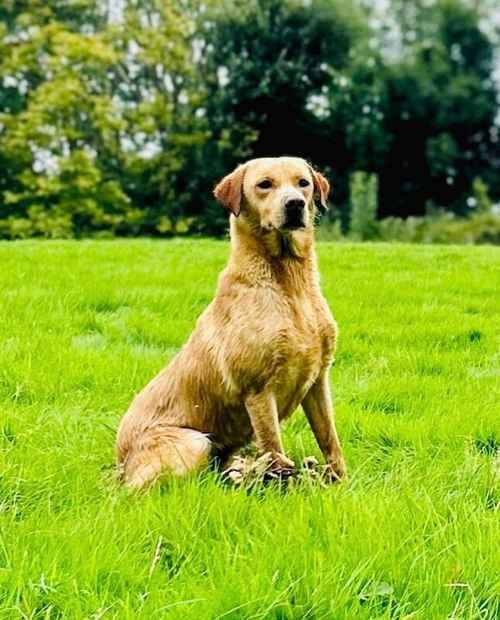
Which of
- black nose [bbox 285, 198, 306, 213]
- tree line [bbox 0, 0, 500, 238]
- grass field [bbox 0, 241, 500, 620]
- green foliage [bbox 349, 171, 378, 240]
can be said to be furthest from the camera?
tree line [bbox 0, 0, 500, 238]

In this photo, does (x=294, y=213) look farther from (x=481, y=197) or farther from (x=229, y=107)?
(x=481, y=197)

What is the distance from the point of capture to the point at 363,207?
25.2 meters

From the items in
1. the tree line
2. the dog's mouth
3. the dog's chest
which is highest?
the tree line

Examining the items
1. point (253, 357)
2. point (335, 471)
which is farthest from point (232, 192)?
point (335, 471)

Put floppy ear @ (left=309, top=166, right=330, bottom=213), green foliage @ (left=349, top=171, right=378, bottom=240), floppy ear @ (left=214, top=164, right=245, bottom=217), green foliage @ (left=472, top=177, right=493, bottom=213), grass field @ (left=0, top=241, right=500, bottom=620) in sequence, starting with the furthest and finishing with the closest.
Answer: green foliage @ (left=472, top=177, right=493, bottom=213) < green foliage @ (left=349, top=171, right=378, bottom=240) < floppy ear @ (left=309, top=166, right=330, bottom=213) < floppy ear @ (left=214, top=164, right=245, bottom=217) < grass field @ (left=0, top=241, right=500, bottom=620)

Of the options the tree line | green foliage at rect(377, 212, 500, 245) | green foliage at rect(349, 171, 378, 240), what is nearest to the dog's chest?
green foliage at rect(349, 171, 378, 240)

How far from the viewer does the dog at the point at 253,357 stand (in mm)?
3320

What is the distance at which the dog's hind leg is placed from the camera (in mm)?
3238

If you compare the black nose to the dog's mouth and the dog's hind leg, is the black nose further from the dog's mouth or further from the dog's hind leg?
the dog's hind leg

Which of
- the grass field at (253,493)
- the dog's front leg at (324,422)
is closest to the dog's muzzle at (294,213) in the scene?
the dog's front leg at (324,422)

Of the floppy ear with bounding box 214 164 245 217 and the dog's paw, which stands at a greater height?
the floppy ear with bounding box 214 164 245 217

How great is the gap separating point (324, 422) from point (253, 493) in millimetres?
668

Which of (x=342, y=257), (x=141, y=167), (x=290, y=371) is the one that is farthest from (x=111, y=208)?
(x=290, y=371)

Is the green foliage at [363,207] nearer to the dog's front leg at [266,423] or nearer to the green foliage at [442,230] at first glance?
the green foliage at [442,230]
